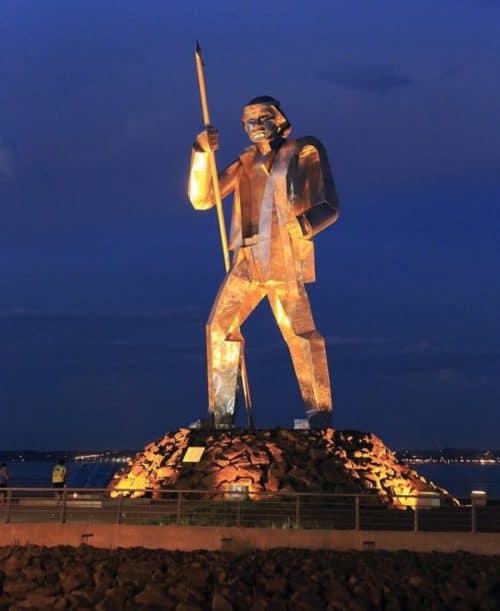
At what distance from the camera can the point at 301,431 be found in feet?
67.3


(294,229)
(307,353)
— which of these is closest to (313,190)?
(294,229)

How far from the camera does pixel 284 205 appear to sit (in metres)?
21.3

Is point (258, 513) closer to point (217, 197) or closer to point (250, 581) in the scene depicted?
point (250, 581)

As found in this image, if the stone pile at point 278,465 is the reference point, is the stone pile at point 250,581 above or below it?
below

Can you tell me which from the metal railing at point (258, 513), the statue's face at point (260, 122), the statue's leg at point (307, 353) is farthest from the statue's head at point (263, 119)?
the metal railing at point (258, 513)

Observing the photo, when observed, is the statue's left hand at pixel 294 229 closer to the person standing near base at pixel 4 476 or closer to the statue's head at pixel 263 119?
the statue's head at pixel 263 119

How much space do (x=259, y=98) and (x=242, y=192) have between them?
2.03 m

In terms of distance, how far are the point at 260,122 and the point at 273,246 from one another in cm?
260

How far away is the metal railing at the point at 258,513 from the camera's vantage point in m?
Result: 16.6

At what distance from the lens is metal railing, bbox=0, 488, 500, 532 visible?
1659 cm

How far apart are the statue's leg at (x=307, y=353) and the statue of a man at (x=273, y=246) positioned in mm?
20

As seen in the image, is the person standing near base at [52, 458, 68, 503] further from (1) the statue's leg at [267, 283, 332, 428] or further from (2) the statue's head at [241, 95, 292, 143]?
(2) the statue's head at [241, 95, 292, 143]

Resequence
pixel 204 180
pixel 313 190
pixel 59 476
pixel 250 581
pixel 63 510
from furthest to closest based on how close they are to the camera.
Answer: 1. pixel 204 180
2. pixel 313 190
3. pixel 59 476
4. pixel 63 510
5. pixel 250 581

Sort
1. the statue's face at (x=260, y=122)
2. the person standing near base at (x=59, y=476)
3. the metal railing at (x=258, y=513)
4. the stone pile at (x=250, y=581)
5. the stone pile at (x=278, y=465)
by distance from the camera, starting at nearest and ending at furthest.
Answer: the stone pile at (x=250, y=581)
the metal railing at (x=258, y=513)
the stone pile at (x=278, y=465)
the person standing near base at (x=59, y=476)
the statue's face at (x=260, y=122)
